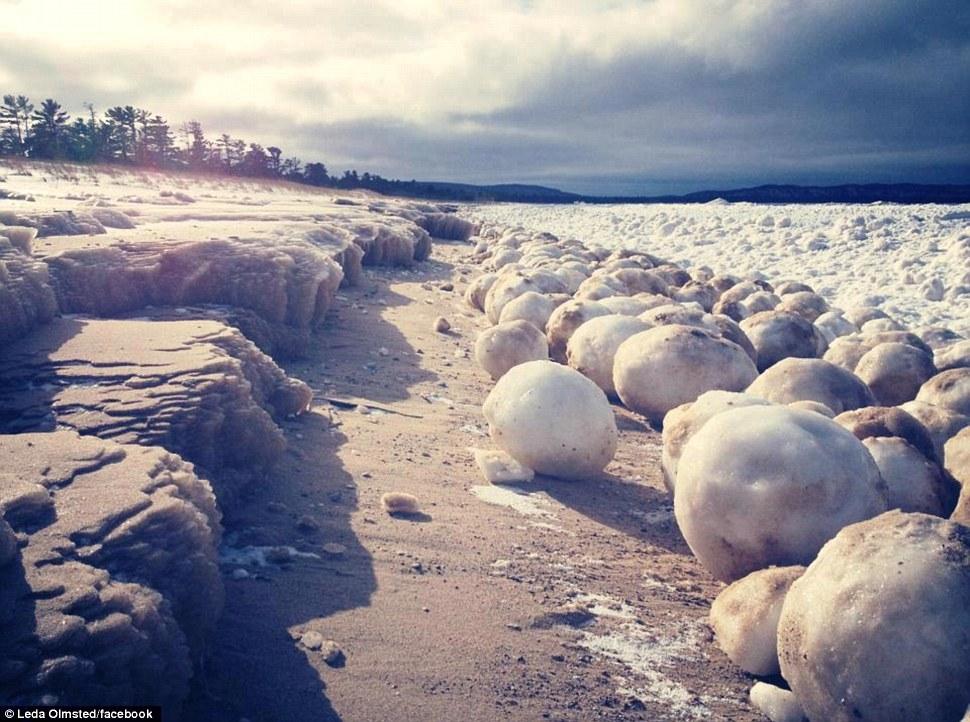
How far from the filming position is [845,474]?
303cm

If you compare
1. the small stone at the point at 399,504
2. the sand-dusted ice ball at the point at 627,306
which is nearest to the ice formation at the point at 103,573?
the small stone at the point at 399,504

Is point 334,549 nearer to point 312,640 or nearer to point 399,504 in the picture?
point 399,504

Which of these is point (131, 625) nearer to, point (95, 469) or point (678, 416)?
point (95, 469)

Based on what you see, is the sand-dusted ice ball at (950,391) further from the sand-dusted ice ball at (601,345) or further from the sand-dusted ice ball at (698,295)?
the sand-dusted ice ball at (698,295)

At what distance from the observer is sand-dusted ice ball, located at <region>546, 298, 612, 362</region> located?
6.63m

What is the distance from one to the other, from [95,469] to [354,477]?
1.53 metres

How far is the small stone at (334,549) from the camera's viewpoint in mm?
3205

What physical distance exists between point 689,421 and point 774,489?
0.96m

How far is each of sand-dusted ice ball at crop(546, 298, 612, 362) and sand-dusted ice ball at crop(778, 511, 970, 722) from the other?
430 centimetres

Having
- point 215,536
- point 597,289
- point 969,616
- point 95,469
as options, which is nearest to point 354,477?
point 215,536

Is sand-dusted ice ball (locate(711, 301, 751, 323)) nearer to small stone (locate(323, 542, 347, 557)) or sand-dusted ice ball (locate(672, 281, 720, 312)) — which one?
sand-dusted ice ball (locate(672, 281, 720, 312))

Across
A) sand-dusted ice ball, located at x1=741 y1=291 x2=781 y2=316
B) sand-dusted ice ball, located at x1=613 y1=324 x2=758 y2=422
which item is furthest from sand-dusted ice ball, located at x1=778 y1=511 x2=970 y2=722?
sand-dusted ice ball, located at x1=741 y1=291 x2=781 y2=316

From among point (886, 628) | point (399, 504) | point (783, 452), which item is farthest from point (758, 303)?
point (886, 628)

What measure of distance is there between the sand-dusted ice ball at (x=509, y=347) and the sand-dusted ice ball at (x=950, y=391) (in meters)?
2.83
